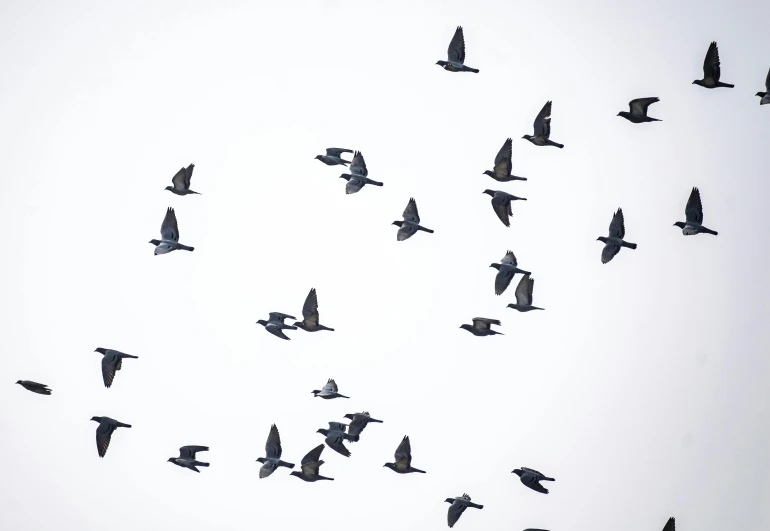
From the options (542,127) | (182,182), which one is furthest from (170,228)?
(542,127)

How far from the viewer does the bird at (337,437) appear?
5803cm

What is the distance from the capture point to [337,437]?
59.0 metres

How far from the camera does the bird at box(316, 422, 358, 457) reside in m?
58.0

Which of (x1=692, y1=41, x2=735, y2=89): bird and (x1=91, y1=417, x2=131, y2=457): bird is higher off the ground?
(x1=692, y1=41, x2=735, y2=89): bird

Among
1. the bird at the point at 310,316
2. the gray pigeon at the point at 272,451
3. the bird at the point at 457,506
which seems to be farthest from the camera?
the gray pigeon at the point at 272,451

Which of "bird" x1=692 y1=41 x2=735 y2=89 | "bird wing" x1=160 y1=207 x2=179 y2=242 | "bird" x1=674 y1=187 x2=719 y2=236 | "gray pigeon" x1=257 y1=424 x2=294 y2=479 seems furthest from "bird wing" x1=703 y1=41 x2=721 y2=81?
"gray pigeon" x1=257 y1=424 x2=294 y2=479

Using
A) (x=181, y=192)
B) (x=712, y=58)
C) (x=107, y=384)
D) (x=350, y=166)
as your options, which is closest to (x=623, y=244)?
(x=712, y=58)

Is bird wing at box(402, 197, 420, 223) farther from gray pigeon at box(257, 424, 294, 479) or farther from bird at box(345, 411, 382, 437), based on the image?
gray pigeon at box(257, 424, 294, 479)

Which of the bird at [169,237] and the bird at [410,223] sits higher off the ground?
the bird at [410,223]

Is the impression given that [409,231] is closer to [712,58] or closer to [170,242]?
[170,242]

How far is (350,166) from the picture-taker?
2373 inches

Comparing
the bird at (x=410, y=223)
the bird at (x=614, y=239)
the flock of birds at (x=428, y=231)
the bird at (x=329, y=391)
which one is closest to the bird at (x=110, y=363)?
the flock of birds at (x=428, y=231)

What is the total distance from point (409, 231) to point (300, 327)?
682 centimetres

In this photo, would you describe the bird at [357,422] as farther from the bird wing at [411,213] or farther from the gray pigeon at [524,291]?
the bird wing at [411,213]
